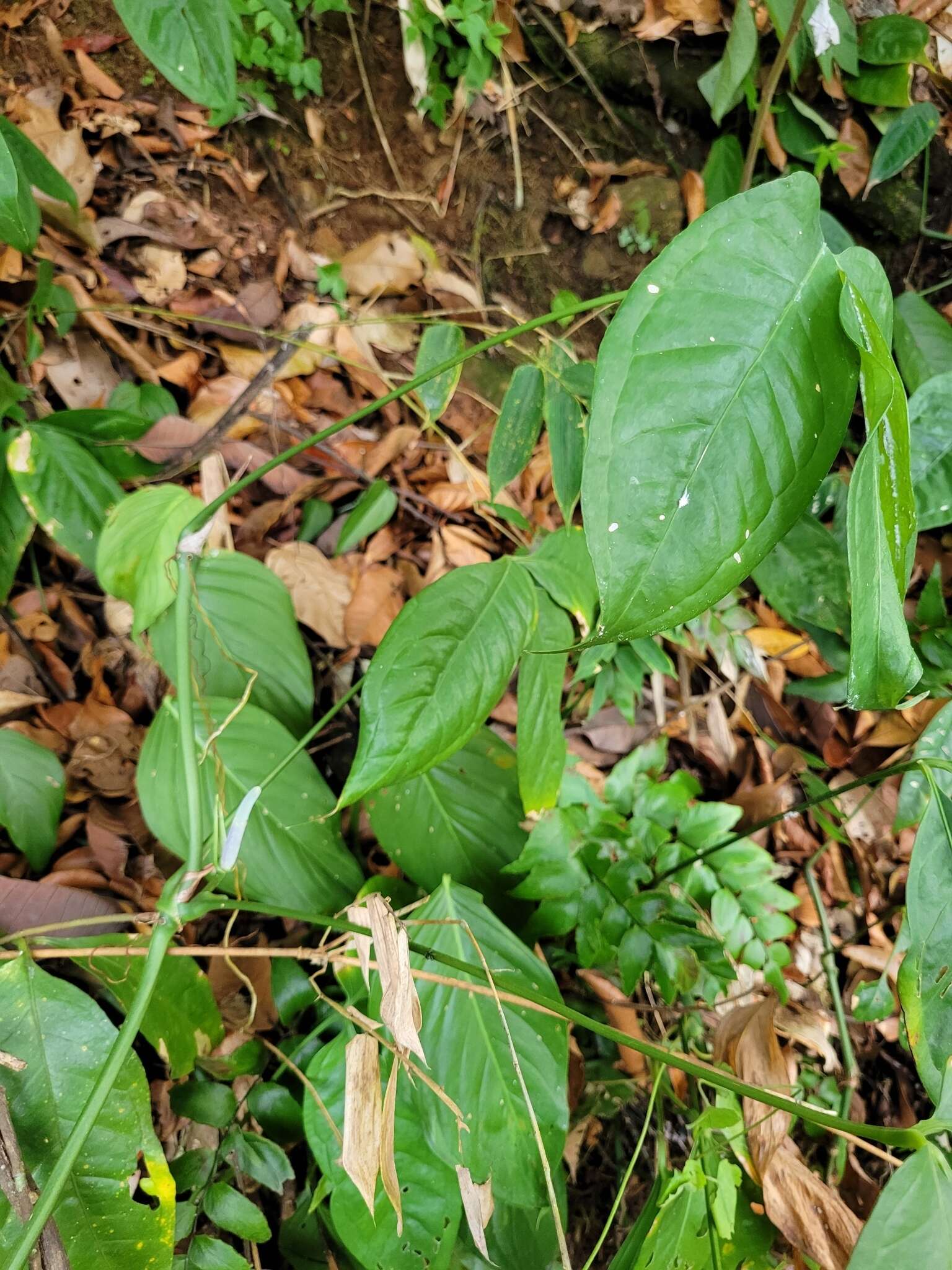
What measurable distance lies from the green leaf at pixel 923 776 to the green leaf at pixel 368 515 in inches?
32.6

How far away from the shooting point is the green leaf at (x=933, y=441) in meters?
0.83

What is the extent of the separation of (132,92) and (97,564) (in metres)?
0.98

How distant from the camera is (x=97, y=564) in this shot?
866 mm

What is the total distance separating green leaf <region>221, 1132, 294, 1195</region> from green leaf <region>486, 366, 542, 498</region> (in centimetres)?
71

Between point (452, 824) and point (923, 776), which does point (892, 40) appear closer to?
point (923, 776)

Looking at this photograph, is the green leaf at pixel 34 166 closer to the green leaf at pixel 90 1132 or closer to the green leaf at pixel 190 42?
the green leaf at pixel 190 42

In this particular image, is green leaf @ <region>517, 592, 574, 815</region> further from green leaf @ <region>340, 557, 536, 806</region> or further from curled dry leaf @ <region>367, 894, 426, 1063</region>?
curled dry leaf @ <region>367, 894, 426, 1063</region>

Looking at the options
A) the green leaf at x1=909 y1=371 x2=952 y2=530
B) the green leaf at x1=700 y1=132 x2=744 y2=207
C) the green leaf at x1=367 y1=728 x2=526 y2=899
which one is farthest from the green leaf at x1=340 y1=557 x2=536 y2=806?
the green leaf at x1=700 y1=132 x2=744 y2=207

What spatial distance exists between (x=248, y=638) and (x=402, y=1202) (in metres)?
0.64

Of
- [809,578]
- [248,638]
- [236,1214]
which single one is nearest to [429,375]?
[248,638]

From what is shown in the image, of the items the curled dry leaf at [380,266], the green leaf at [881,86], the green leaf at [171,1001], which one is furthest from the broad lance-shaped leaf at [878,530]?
the green leaf at [881,86]

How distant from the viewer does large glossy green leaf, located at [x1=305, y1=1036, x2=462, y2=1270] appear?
0.69 meters

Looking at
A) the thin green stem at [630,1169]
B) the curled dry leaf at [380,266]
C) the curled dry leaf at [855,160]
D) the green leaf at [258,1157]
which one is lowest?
the thin green stem at [630,1169]

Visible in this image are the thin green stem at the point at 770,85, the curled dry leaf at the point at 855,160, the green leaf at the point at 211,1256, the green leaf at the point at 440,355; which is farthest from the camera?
the curled dry leaf at the point at 855,160
